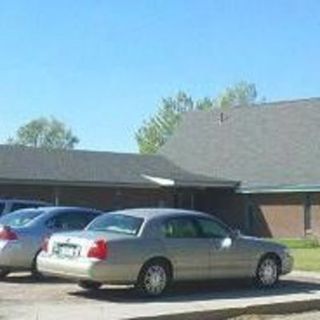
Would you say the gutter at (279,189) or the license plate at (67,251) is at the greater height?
the gutter at (279,189)

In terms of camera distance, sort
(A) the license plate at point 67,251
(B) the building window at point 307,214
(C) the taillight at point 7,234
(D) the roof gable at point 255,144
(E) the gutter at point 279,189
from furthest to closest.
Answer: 1. (D) the roof gable at point 255,144
2. (B) the building window at point 307,214
3. (E) the gutter at point 279,189
4. (C) the taillight at point 7,234
5. (A) the license plate at point 67,251

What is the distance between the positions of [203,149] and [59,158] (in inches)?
354

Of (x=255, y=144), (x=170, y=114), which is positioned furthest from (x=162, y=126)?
(x=255, y=144)

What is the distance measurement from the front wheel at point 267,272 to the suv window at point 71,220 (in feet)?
13.1

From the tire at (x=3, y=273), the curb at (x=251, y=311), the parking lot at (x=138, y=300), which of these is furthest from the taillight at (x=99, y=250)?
the tire at (x=3, y=273)

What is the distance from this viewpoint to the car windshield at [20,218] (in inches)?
765

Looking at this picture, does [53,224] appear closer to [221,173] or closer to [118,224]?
[118,224]

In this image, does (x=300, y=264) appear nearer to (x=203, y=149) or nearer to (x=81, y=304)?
(x=81, y=304)

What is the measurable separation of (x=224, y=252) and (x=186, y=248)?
0.98 m

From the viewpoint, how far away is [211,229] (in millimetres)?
17766

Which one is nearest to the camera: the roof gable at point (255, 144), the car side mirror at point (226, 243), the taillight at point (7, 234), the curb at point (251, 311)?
the curb at point (251, 311)

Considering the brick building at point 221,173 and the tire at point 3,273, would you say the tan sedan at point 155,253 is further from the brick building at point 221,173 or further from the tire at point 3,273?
the brick building at point 221,173

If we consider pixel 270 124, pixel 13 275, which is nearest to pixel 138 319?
pixel 13 275

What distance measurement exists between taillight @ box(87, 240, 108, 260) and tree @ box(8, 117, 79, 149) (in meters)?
112
